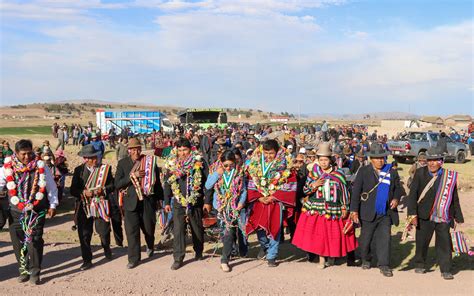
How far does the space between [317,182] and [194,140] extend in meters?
13.2

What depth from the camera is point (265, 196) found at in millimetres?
6867

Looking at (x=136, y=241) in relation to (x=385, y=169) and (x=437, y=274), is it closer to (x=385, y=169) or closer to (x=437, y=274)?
(x=385, y=169)

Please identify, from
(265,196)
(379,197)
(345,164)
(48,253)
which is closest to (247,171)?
(265,196)

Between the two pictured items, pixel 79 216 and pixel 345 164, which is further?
pixel 345 164

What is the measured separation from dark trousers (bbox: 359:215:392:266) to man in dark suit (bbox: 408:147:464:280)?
40 centimetres

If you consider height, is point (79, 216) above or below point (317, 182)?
below

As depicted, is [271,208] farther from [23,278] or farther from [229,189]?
[23,278]

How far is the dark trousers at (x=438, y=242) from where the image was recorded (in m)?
→ 6.41

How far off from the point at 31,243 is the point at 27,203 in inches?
21.2

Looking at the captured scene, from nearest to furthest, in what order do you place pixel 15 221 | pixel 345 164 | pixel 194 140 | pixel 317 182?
pixel 15 221
pixel 317 182
pixel 345 164
pixel 194 140

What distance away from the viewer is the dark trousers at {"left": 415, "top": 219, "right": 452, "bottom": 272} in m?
6.41

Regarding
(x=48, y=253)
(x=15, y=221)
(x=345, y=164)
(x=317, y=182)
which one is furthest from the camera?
(x=345, y=164)

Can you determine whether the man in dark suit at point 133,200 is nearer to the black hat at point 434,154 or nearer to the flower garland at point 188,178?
the flower garland at point 188,178

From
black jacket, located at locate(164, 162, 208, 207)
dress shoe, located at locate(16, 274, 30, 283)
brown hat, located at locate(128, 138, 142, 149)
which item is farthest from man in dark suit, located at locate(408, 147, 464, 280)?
dress shoe, located at locate(16, 274, 30, 283)
